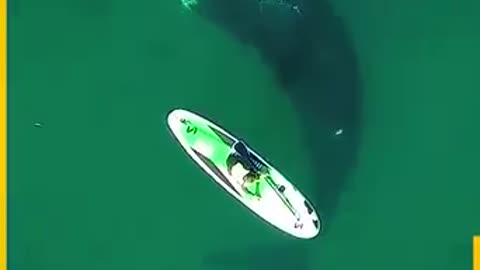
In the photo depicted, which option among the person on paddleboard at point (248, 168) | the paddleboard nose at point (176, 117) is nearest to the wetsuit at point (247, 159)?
the person on paddleboard at point (248, 168)

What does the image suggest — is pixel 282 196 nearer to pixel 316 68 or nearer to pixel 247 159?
pixel 247 159

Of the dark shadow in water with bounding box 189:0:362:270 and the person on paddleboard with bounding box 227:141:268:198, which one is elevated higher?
the dark shadow in water with bounding box 189:0:362:270
